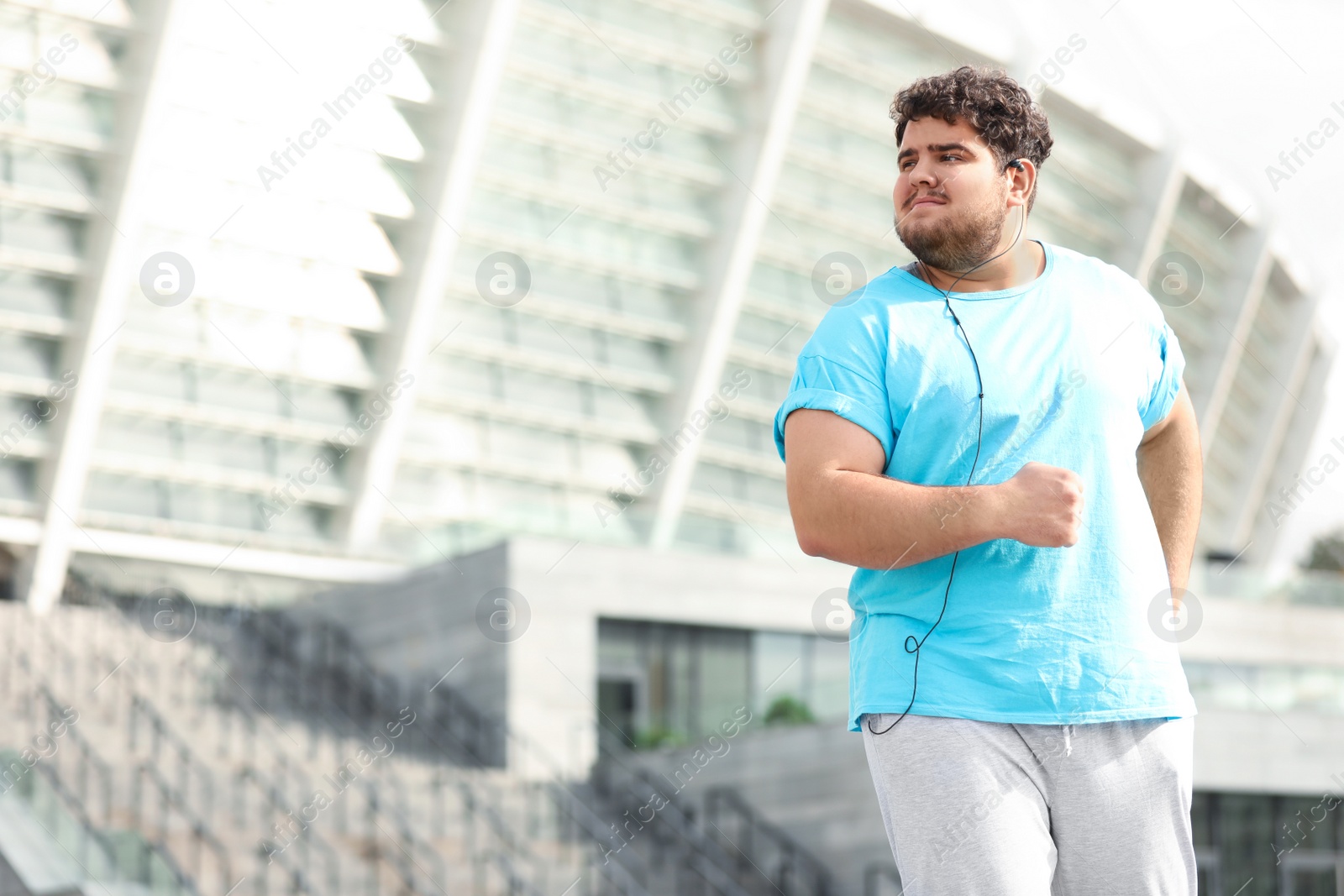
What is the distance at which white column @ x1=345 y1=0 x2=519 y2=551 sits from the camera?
111 ft

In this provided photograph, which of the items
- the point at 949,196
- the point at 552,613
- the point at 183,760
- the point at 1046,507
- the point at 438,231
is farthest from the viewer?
the point at 438,231

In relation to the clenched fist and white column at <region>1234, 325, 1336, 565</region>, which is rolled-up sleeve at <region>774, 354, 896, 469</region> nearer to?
the clenched fist

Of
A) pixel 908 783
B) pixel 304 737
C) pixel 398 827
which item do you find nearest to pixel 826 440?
pixel 908 783

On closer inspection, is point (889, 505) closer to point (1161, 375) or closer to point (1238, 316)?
point (1161, 375)

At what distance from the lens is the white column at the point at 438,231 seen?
111 ft

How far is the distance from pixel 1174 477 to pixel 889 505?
2.46ft

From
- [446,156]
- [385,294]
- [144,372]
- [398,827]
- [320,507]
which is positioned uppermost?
[446,156]

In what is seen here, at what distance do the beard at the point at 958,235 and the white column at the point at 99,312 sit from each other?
30.4 metres

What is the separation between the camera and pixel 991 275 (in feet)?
8.18

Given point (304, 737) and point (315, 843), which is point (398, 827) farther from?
point (304, 737)

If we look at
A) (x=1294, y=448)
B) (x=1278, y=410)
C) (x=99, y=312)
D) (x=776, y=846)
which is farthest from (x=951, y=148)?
(x=1294, y=448)

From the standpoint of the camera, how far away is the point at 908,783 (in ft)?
7.32

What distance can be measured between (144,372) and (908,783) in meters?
34.3

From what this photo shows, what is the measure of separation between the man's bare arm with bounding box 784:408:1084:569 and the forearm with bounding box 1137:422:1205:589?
55cm
